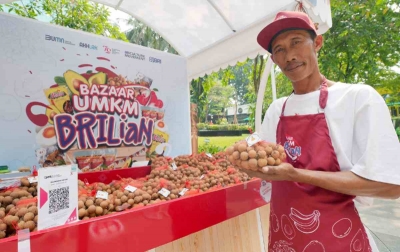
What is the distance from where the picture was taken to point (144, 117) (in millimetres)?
4648

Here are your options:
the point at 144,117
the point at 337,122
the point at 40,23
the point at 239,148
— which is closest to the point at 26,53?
the point at 40,23

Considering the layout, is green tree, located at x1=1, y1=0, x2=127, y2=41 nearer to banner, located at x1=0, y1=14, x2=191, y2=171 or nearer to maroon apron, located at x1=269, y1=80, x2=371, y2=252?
banner, located at x1=0, y1=14, x2=191, y2=171

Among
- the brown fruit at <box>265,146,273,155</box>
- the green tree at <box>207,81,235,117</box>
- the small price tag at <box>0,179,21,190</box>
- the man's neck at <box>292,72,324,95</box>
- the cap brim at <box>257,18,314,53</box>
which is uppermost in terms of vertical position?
the green tree at <box>207,81,235,117</box>

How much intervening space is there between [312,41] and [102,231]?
60.0 inches

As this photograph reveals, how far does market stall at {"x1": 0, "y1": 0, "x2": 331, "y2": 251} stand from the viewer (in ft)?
6.34

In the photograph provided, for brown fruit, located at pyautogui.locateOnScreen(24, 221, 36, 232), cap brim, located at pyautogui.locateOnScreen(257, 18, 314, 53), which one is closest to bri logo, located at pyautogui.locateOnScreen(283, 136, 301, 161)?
cap brim, located at pyautogui.locateOnScreen(257, 18, 314, 53)

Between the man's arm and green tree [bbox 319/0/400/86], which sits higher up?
green tree [bbox 319/0/400/86]

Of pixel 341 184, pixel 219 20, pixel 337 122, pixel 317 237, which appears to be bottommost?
pixel 317 237

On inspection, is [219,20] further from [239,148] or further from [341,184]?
[341,184]

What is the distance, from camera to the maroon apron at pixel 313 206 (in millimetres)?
1192

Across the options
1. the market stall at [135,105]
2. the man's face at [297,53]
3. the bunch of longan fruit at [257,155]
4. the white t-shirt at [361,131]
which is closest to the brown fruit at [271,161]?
the bunch of longan fruit at [257,155]

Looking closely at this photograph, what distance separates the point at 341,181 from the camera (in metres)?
1.10

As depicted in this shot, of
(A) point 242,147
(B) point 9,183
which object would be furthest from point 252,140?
(B) point 9,183

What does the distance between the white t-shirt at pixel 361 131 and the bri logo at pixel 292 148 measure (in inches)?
6.4
